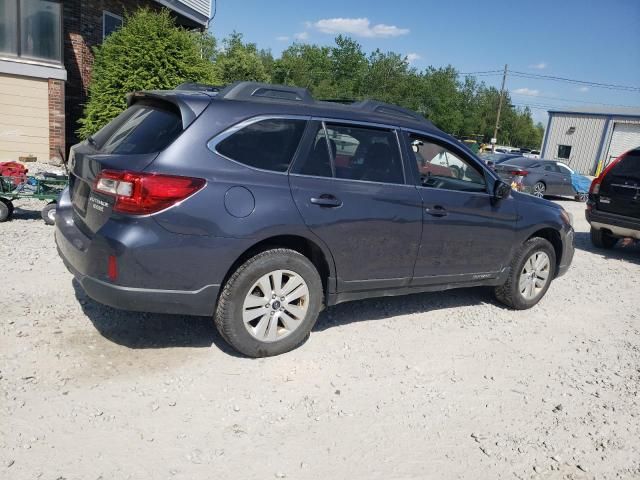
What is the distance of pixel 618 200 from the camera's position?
858 cm

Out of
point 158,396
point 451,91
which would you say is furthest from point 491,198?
point 451,91

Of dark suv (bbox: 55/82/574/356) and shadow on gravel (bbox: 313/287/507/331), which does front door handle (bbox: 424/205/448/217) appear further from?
shadow on gravel (bbox: 313/287/507/331)

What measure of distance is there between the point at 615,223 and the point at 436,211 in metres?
5.67

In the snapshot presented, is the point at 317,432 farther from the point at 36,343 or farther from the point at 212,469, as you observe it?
the point at 36,343

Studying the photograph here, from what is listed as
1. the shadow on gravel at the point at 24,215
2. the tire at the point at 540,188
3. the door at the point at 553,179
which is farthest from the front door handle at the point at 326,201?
the door at the point at 553,179

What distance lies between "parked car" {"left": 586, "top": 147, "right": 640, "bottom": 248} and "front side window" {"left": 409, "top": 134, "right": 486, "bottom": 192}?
4.90m

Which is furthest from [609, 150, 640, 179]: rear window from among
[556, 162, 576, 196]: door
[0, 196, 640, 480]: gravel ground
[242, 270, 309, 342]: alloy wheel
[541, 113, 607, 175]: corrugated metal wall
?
[541, 113, 607, 175]: corrugated metal wall

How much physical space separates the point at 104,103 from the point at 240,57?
67.6 feet

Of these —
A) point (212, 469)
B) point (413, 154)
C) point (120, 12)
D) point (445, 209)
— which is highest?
point (120, 12)

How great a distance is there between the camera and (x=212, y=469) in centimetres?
268

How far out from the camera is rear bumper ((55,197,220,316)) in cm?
323

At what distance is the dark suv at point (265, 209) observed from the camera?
10.8 feet

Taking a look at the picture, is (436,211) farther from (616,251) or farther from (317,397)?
(616,251)

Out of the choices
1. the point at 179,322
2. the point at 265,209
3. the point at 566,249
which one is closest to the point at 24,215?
the point at 179,322
